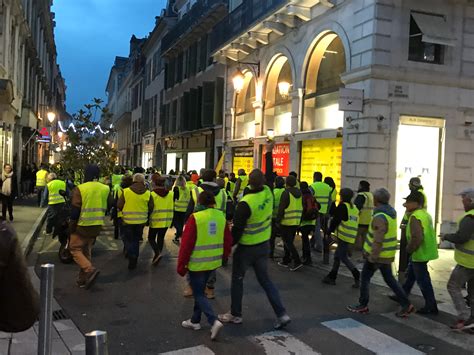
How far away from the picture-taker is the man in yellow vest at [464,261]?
5801 millimetres

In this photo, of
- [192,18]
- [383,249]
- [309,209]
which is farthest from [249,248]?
[192,18]

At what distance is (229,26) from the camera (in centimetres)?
2138

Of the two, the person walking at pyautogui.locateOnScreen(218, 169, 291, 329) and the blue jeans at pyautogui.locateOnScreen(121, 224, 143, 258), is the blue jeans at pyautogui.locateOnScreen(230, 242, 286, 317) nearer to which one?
the person walking at pyautogui.locateOnScreen(218, 169, 291, 329)

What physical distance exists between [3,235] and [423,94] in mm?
11708

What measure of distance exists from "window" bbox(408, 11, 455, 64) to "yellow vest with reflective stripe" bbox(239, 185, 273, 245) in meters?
7.90

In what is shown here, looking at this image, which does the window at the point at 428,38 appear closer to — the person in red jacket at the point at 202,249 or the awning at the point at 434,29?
the awning at the point at 434,29

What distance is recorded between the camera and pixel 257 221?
574cm

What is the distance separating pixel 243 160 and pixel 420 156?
30.7ft

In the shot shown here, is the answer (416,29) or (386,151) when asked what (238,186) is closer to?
(386,151)

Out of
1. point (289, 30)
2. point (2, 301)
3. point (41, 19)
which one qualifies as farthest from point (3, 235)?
point (41, 19)

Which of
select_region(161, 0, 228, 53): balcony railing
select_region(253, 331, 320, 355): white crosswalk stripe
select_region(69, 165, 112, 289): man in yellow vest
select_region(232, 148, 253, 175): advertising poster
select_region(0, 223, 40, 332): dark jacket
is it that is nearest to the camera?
select_region(0, 223, 40, 332): dark jacket

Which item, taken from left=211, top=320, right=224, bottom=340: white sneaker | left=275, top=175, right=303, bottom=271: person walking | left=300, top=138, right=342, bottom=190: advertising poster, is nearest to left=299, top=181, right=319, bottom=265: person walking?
left=275, top=175, right=303, bottom=271: person walking

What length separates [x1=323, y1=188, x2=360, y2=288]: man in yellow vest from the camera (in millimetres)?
7648

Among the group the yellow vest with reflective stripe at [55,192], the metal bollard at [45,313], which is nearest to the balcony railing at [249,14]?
the yellow vest with reflective stripe at [55,192]
